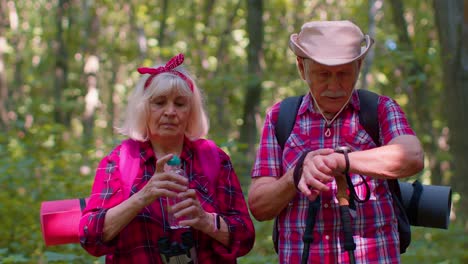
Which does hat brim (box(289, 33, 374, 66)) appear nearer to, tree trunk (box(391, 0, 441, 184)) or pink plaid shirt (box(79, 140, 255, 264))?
pink plaid shirt (box(79, 140, 255, 264))

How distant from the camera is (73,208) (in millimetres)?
3355

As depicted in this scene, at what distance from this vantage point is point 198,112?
11.3 feet

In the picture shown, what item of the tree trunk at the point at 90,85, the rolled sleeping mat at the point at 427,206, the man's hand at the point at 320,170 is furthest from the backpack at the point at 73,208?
the tree trunk at the point at 90,85

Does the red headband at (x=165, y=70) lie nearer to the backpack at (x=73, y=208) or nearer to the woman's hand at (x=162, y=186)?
the backpack at (x=73, y=208)

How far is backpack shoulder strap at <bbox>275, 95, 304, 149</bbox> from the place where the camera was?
10.3ft

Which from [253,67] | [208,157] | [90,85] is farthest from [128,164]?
[90,85]

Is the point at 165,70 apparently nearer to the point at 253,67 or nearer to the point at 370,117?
the point at 370,117

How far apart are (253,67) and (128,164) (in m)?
6.87

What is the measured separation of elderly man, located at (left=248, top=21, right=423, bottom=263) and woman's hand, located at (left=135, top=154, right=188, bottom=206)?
13.1 inches

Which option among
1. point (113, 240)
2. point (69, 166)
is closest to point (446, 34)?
point (113, 240)

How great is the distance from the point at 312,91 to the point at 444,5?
400 cm

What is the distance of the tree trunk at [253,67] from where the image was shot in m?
9.89

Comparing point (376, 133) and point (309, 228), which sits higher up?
point (376, 133)

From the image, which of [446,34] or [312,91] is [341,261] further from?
[446,34]
